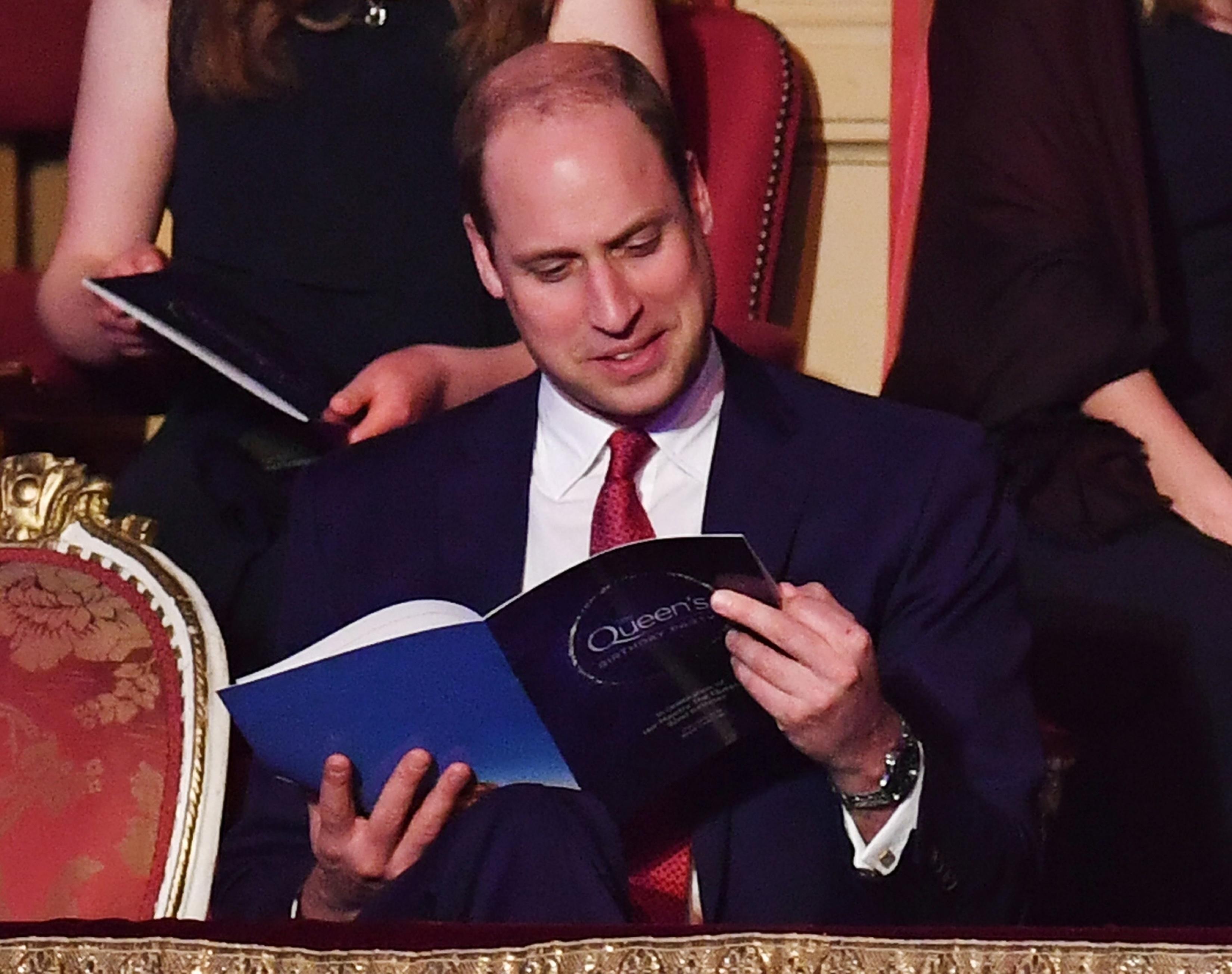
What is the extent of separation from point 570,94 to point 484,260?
0.16 meters

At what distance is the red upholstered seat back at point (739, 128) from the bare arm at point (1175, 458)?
406mm

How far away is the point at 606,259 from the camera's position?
1.43 meters

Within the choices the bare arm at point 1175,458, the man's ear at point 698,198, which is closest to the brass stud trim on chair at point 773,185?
the bare arm at point 1175,458

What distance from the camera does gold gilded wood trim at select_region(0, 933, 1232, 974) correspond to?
1.00 metres

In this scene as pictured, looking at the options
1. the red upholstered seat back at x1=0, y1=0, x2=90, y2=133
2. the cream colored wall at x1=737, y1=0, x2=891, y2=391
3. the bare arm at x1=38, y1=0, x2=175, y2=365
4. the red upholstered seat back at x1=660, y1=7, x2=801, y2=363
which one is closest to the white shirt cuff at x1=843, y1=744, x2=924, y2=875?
the red upholstered seat back at x1=660, y1=7, x2=801, y2=363

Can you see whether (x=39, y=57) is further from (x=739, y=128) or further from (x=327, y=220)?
(x=739, y=128)

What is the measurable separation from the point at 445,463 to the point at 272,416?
1.20 feet

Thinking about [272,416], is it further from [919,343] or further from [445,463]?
[919,343]

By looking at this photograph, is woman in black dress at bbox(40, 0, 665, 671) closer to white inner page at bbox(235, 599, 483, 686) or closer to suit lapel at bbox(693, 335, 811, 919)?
suit lapel at bbox(693, 335, 811, 919)

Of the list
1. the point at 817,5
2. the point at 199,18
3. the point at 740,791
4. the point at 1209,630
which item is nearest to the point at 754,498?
the point at 740,791

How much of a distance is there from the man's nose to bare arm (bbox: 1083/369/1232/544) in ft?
1.95

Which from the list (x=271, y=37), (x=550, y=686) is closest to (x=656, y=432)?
(x=550, y=686)

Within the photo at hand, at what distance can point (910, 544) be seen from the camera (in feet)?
4.60

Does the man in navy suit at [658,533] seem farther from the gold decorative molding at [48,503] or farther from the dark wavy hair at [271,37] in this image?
the dark wavy hair at [271,37]
